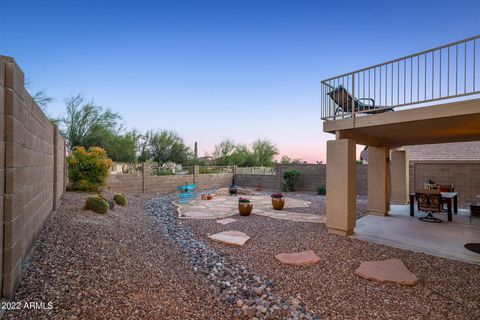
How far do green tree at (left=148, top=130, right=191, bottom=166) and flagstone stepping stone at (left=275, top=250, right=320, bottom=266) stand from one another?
20.3 m

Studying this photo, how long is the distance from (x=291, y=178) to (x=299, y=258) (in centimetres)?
1074

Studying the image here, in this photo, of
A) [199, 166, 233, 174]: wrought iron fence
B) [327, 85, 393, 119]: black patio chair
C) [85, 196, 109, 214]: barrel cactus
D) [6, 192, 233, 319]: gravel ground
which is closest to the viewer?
[6, 192, 233, 319]: gravel ground

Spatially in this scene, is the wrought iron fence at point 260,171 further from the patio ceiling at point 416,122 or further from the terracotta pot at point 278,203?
the patio ceiling at point 416,122

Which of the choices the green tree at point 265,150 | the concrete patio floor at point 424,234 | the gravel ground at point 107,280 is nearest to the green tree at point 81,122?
the gravel ground at point 107,280

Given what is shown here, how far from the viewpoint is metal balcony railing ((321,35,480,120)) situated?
4.22 meters

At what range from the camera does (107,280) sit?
2912 mm

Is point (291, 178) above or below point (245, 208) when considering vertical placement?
above

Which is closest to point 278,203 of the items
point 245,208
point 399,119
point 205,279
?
point 245,208

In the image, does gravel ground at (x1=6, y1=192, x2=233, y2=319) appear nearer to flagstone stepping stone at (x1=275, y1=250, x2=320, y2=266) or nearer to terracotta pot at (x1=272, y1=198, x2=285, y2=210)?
flagstone stepping stone at (x1=275, y1=250, x2=320, y2=266)

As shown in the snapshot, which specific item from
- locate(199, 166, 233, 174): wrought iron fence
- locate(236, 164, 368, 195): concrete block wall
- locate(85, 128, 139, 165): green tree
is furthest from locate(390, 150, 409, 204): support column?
locate(85, 128, 139, 165): green tree

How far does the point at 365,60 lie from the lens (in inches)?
356

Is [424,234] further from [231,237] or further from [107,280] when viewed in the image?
[107,280]

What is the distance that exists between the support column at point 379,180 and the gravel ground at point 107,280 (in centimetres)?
620

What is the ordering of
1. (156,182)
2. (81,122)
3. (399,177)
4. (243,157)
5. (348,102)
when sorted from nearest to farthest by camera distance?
1. (348,102)
2. (399,177)
3. (156,182)
4. (81,122)
5. (243,157)
